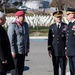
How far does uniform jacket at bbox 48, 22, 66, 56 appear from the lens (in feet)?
27.7

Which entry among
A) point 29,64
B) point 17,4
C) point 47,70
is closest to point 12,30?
point 47,70

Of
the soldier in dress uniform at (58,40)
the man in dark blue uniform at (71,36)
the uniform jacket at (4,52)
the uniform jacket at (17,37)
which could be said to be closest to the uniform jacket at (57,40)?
the soldier in dress uniform at (58,40)

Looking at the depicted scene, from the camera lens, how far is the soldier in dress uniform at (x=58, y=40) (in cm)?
841

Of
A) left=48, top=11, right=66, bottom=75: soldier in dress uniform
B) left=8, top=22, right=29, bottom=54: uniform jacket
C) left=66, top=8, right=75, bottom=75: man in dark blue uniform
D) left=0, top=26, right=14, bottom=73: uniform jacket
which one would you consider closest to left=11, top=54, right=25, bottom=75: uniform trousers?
left=8, top=22, right=29, bottom=54: uniform jacket

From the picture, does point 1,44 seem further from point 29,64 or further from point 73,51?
→ point 29,64

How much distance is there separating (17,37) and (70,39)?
1.16 meters

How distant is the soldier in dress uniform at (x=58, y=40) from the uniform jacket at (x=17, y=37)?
0.69 m

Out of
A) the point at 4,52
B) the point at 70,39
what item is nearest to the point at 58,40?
the point at 70,39

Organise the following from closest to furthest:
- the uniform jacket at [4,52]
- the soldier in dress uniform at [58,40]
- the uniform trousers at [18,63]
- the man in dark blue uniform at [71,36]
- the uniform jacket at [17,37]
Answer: the uniform jacket at [4,52], the man in dark blue uniform at [71,36], the uniform jacket at [17,37], the uniform trousers at [18,63], the soldier in dress uniform at [58,40]

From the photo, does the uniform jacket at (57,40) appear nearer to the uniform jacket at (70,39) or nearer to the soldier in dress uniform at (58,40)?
the soldier in dress uniform at (58,40)

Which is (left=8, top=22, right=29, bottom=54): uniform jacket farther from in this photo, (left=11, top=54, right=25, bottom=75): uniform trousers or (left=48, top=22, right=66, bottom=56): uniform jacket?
(left=48, top=22, right=66, bottom=56): uniform jacket

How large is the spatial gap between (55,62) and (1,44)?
2.32 m

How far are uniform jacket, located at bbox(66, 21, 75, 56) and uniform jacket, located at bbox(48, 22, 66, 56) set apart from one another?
0.44 meters

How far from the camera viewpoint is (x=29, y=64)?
40.3 ft
